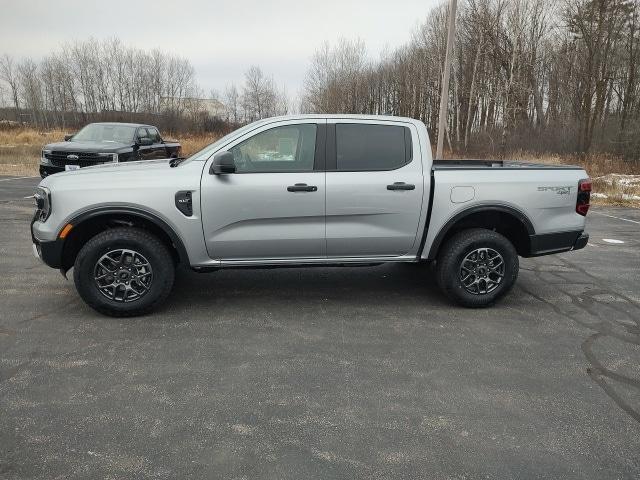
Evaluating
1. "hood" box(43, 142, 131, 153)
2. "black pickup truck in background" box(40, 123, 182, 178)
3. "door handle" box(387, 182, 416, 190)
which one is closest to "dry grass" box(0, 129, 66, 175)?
"black pickup truck in background" box(40, 123, 182, 178)

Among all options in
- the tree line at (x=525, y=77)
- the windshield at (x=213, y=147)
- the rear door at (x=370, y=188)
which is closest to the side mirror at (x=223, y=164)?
the windshield at (x=213, y=147)

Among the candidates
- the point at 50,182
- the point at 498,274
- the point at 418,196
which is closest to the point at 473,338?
the point at 498,274

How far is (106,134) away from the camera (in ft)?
38.3

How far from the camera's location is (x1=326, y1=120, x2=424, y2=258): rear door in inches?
172

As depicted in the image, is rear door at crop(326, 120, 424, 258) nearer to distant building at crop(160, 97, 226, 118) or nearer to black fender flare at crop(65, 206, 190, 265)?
black fender flare at crop(65, 206, 190, 265)

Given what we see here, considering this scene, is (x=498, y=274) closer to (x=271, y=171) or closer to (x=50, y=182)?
(x=271, y=171)

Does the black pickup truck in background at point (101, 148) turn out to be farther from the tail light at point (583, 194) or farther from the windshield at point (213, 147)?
the tail light at point (583, 194)

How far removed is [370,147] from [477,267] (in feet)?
5.31

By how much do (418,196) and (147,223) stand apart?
2.58m

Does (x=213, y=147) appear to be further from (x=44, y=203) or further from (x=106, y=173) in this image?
(x=44, y=203)

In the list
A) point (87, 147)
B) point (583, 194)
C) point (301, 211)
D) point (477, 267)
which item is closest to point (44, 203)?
point (301, 211)

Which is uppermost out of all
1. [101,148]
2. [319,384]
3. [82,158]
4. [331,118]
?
[331,118]

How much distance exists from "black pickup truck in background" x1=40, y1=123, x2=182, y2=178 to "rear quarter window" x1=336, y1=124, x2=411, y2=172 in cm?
770

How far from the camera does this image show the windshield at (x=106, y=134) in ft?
37.6
